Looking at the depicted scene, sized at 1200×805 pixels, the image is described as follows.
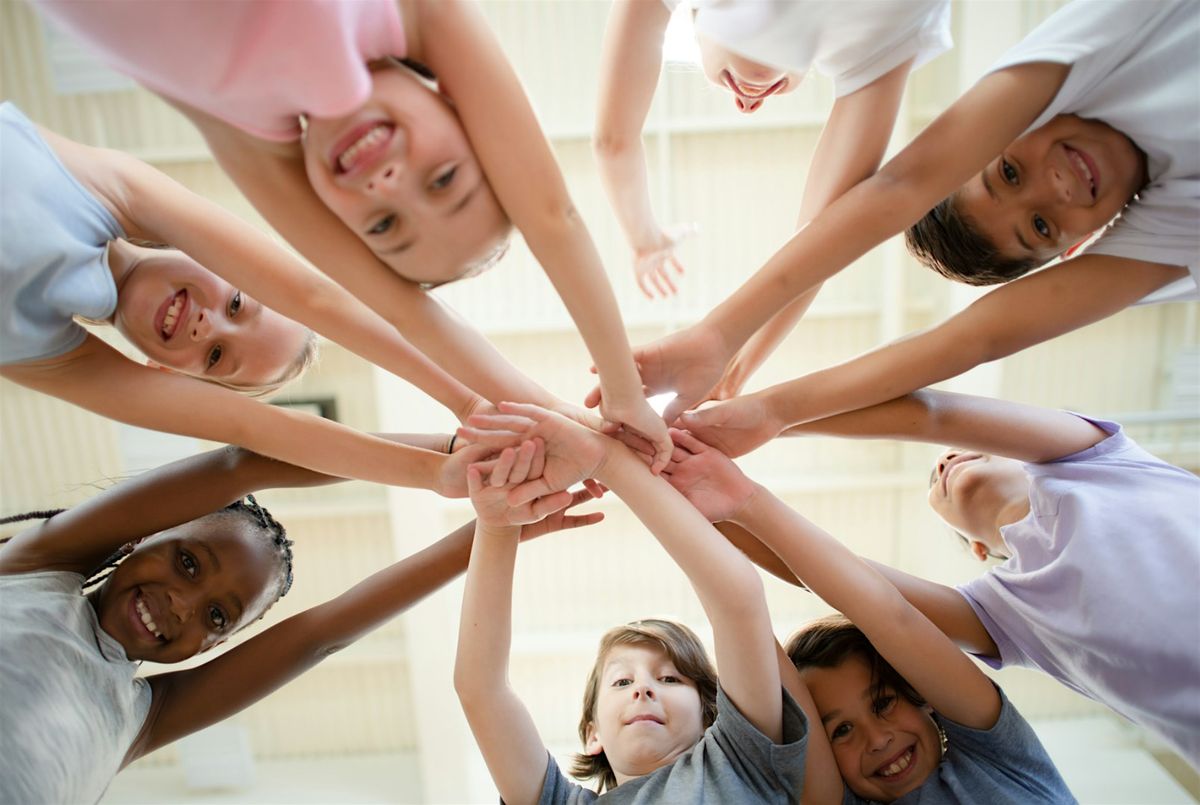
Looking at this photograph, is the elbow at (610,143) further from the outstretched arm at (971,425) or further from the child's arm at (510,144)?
the outstretched arm at (971,425)

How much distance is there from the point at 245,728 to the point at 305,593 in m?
0.53

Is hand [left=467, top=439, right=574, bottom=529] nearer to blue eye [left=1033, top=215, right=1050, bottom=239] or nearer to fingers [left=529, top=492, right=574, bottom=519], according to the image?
fingers [left=529, top=492, right=574, bottom=519]

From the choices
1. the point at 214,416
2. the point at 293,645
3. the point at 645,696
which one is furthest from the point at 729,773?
the point at 214,416

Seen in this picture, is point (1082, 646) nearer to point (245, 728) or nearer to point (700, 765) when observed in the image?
point (700, 765)

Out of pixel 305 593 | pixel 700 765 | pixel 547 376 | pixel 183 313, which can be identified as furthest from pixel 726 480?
pixel 305 593

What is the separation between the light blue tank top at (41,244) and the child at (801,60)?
2.02 feet

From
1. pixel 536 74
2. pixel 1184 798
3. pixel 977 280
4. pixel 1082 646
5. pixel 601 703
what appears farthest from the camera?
pixel 536 74

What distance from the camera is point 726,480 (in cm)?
104

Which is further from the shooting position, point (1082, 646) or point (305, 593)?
point (305, 593)

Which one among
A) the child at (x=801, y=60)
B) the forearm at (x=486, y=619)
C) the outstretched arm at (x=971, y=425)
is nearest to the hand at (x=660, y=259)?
the child at (x=801, y=60)

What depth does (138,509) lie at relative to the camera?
1036 millimetres

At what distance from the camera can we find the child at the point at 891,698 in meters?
1.01

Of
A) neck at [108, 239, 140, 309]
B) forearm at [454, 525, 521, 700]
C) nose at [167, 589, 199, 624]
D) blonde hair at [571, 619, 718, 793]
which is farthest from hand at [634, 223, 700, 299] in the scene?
nose at [167, 589, 199, 624]

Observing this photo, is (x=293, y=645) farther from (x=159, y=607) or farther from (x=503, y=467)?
(x=503, y=467)
